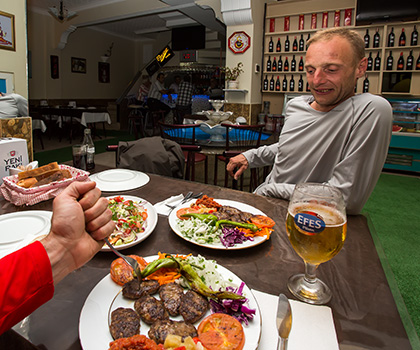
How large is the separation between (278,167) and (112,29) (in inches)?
465

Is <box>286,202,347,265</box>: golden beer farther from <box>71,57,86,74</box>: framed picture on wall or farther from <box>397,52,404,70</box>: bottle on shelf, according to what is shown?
<box>71,57,86,74</box>: framed picture on wall

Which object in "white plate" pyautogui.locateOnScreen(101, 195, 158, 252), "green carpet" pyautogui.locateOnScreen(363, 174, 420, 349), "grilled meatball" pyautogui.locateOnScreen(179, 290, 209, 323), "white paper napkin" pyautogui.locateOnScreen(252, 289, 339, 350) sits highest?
"white plate" pyautogui.locateOnScreen(101, 195, 158, 252)

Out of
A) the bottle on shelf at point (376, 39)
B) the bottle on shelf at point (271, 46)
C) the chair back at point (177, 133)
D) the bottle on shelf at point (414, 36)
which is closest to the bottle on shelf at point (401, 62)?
the bottle on shelf at point (414, 36)

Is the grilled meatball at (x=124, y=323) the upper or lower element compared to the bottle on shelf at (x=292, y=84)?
lower

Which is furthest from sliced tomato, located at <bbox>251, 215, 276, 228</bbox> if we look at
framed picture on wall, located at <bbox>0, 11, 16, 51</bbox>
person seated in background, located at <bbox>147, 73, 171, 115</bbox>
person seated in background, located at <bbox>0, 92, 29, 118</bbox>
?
person seated in background, located at <bbox>147, 73, 171, 115</bbox>

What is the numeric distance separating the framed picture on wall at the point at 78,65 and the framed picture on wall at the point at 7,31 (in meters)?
6.72

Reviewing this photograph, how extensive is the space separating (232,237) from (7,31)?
5024mm

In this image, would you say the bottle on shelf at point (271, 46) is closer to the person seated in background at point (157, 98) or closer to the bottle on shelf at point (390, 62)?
the bottle on shelf at point (390, 62)

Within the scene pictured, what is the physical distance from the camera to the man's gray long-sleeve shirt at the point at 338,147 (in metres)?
1.19

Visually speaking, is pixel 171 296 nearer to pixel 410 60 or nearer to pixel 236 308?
pixel 236 308

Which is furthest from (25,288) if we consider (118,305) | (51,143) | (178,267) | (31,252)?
(51,143)

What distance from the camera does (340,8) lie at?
5621 mm

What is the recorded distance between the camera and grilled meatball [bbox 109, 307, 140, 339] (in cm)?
52

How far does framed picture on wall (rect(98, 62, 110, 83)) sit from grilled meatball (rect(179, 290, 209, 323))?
12511mm
